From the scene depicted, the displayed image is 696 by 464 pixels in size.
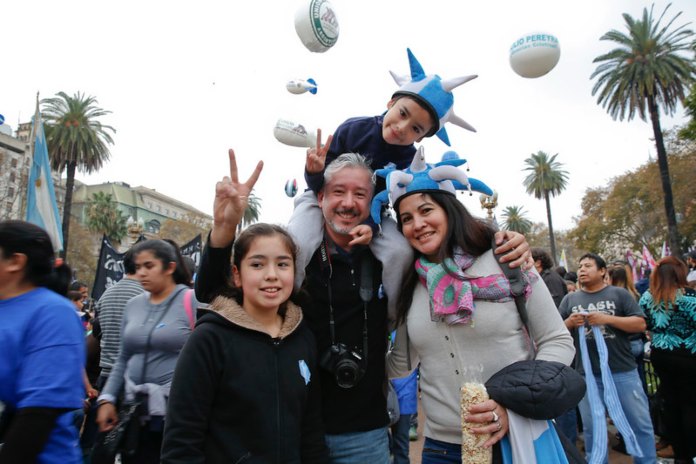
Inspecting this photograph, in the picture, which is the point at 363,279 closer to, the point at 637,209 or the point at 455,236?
the point at 455,236

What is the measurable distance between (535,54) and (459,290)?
4.45 metres

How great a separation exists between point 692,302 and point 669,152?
29888 millimetres

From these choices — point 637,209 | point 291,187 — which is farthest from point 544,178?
point 291,187

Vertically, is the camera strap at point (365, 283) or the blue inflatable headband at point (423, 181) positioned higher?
the blue inflatable headband at point (423, 181)

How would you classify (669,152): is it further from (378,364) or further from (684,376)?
(378,364)

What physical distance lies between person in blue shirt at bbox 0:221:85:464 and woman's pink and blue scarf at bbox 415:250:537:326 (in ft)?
5.70

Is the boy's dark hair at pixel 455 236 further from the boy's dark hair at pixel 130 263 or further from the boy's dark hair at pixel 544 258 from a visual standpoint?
the boy's dark hair at pixel 544 258

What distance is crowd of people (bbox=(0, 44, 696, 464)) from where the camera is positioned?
1.92 m

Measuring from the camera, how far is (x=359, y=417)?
2311 millimetres

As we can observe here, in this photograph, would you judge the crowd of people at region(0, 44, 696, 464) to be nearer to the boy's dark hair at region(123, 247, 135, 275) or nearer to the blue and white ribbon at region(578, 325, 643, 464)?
the boy's dark hair at region(123, 247, 135, 275)

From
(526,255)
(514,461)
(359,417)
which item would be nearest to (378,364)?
(359,417)

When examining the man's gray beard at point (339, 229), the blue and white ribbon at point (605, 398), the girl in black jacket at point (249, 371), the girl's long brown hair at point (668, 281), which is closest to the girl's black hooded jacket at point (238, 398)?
the girl in black jacket at point (249, 371)

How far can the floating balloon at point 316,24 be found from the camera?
632 centimetres

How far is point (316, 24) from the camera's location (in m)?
6.31
